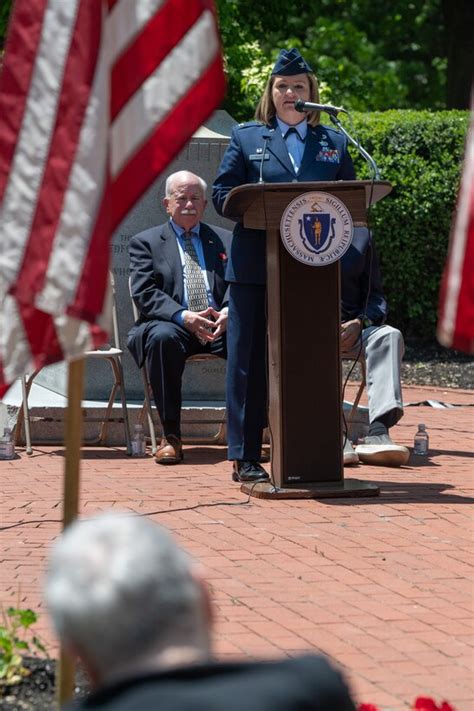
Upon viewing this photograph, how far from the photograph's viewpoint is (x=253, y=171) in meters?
7.72

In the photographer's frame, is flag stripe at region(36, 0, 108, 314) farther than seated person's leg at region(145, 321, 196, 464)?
No

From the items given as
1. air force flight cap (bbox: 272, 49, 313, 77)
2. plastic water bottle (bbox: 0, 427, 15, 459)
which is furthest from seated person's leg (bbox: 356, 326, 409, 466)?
plastic water bottle (bbox: 0, 427, 15, 459)

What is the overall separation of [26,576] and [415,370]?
31.1ft

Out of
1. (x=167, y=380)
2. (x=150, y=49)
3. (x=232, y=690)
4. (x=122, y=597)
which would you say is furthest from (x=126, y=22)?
(x=167, y=380)

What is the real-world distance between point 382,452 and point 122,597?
696 cm

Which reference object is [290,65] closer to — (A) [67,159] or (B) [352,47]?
(A) [67,159]

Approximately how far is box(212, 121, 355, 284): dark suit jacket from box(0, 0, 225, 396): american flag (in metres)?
3.78

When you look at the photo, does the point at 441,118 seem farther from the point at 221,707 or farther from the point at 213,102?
the point at 221,707

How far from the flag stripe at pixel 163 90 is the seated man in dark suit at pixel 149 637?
6.21 feet

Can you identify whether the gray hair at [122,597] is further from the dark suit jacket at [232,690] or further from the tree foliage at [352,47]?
the tree foliage at [352,47]

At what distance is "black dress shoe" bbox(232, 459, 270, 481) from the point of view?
7918 millimetres

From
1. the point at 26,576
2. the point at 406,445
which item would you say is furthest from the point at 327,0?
the point at 26,576

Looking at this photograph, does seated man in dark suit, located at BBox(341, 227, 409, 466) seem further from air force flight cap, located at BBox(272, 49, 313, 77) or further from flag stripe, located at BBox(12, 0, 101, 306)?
flag stripe, located at BBox(12, 0, 101, 306)

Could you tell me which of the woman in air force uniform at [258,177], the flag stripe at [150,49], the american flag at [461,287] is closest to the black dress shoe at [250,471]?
the woman in air force uniform at [258,177]
